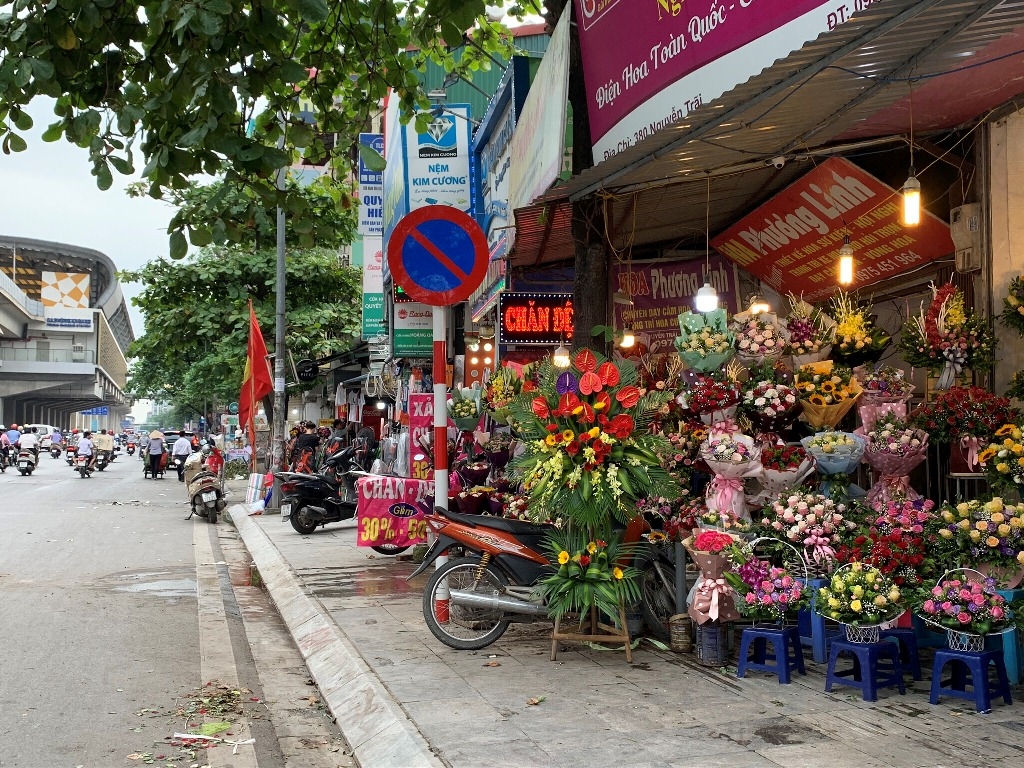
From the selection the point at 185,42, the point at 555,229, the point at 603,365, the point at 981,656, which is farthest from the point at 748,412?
the point at 185,42

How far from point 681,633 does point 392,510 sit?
181 inches

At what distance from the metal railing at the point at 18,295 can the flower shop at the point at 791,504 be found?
6631 centimetres

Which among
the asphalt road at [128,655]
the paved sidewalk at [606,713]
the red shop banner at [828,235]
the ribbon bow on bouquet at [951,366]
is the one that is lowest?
the asphalt road at [128,655]

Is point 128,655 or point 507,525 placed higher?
point 507,525

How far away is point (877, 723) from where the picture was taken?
477 centimetres

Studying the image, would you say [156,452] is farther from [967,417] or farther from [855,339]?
[967,417]

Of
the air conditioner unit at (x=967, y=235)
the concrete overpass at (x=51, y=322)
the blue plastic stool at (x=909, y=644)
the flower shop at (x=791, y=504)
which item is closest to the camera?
the flower shop at (x=791, y=504)

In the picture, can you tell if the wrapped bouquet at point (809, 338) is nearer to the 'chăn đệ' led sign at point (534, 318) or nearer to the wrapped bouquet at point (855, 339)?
the wrapped bouquet at point (855, 339)

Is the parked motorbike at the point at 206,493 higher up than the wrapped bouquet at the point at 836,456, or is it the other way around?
the wrapped bouquet at the point at 836,456

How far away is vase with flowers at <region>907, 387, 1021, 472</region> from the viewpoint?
6039 mm

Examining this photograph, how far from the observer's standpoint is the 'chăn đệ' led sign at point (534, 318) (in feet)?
40.4

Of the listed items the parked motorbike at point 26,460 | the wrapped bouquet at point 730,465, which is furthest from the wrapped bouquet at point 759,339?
the parked motorbike at point 26,460

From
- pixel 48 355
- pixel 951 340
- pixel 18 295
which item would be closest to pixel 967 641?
pixel 951 340

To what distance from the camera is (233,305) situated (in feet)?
89.2
